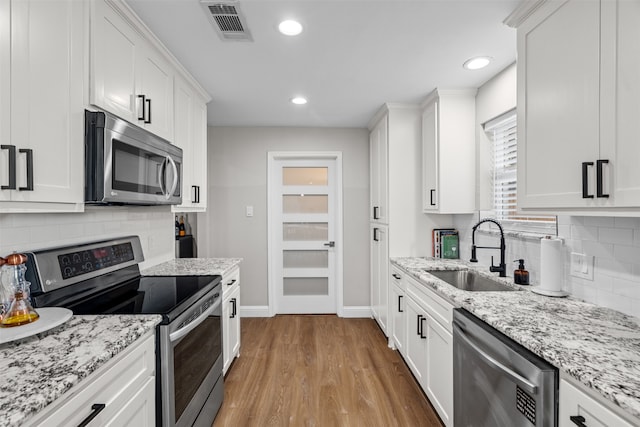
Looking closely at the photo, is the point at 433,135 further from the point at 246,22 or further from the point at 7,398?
the point at 7,398

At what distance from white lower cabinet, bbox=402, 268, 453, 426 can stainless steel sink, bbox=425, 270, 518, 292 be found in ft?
0.88

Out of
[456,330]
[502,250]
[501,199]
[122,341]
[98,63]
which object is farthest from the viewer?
[501,199]

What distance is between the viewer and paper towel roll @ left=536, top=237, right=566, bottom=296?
69.6 inches

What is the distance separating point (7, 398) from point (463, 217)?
316cm

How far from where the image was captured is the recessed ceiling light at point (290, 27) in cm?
184

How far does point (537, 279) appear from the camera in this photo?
6.95 feet

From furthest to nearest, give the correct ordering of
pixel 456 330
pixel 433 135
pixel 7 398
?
pixel 433 135, pixel 456 330, pixel 7 398

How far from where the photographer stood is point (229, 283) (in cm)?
264

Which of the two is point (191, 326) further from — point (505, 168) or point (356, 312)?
point (356, 312)

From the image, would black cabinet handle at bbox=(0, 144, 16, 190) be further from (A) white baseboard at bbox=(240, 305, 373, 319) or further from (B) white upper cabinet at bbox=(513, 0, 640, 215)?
(A) white baseboard at bbox=(240, 305, 373, 319)

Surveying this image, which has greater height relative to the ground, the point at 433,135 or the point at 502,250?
the point at 433,135

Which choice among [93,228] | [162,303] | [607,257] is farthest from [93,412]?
[607,257]

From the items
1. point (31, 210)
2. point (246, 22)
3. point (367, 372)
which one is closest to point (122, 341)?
point (31, 210)

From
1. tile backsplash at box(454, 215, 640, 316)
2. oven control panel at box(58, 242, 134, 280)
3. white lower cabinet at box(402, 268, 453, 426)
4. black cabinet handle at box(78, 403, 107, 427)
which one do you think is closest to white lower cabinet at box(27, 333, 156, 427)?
black cabinet handle at box(78, 403, 107, 427)
